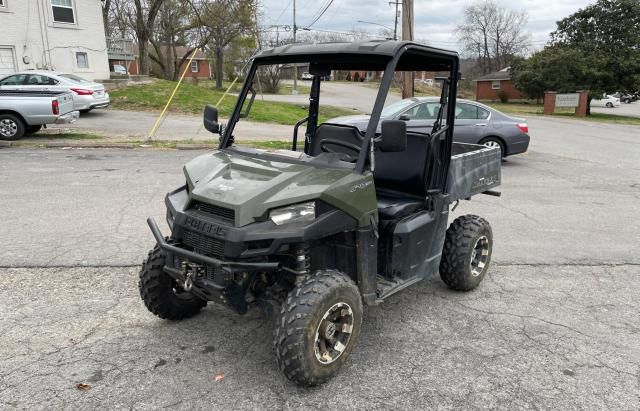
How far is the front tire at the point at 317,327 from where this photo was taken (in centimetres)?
293

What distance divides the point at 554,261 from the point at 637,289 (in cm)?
86

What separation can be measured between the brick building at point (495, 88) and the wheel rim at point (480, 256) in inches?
2146

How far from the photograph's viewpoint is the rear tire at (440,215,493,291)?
4434mm

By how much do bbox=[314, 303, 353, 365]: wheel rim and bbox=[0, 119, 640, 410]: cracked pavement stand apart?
21 centimetres

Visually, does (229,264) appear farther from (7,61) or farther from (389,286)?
(7,61)

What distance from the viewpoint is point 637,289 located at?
491cm

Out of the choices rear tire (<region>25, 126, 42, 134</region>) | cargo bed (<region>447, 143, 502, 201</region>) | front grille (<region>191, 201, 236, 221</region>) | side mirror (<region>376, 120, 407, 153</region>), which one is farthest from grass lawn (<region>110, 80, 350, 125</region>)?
side mirror (<region>376, 120, 407, 153</region>)

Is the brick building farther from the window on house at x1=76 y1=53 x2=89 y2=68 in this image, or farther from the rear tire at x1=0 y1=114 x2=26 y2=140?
the rear tire at x1=0 y1=114 x2=26 y2=140

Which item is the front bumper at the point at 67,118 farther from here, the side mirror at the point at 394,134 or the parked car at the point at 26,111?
the side mirror at the point at 394,134

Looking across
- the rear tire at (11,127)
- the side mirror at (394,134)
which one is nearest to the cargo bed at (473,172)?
the side mirror at (394,134)

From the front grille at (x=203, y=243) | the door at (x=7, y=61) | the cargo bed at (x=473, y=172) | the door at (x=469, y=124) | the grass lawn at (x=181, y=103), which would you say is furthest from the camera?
the door at (x=7, y=61)

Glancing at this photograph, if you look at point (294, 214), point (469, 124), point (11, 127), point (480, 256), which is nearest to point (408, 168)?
point (480, 256)

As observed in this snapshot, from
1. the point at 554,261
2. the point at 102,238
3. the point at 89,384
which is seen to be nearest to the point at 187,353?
the point at 89,384

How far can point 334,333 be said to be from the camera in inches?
127
